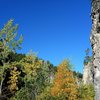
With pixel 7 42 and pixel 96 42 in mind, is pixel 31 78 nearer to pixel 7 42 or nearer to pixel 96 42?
pixel 7 42

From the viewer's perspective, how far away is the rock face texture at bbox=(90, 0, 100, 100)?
24.7 ft

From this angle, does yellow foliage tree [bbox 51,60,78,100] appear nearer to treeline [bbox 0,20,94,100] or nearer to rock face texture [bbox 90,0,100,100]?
treeline [bbox 0,20,94,100]

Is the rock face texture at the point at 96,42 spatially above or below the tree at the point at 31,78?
below

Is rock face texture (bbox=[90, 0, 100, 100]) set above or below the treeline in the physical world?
below

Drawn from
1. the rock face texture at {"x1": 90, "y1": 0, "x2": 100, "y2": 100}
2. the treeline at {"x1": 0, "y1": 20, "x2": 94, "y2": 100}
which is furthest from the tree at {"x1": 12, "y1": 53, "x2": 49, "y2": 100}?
the rock face texture at {"x1": 90, "y1": 0, "x2": 100, "y2": 100}

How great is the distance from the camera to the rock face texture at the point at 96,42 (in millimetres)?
7539

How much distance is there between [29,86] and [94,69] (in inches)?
1595

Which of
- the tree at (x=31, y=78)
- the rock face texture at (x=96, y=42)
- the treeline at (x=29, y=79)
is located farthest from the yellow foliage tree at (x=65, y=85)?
the rock face texture at (x=96, y=42)

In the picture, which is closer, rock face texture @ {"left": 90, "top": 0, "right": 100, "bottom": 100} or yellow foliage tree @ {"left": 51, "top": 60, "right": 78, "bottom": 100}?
rock face texture @ {"left": 90, "top": 0, "right": 100, "bottom": 100}

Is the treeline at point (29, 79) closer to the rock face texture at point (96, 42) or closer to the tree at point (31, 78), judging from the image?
the tree at point (31, 78)

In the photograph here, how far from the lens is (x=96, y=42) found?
7.93 metres

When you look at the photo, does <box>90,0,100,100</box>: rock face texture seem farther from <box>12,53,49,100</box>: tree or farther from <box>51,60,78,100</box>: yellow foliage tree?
<box>12,53,49,100</box>: tree

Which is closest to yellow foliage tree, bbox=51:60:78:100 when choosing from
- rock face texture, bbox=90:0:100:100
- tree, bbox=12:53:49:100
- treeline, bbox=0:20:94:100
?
treeline, bbox=0:20:94:100

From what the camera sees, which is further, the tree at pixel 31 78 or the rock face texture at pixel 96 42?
the tree at pixel 31 78
